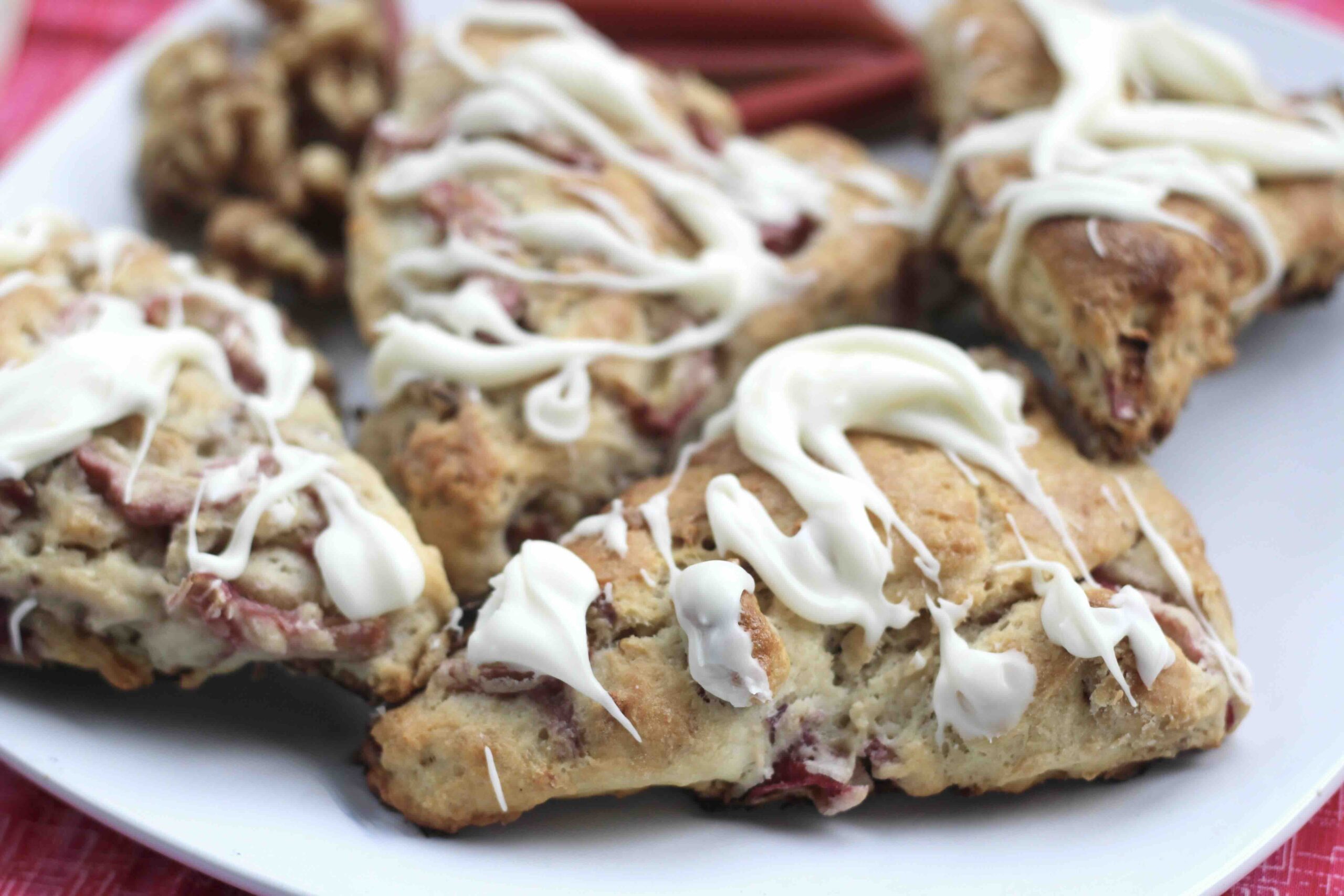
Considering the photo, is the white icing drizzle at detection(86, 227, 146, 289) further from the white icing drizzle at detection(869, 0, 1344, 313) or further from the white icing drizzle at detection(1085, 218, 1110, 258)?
the white icing drizzle at detection(1085, 218, 1110, 258)

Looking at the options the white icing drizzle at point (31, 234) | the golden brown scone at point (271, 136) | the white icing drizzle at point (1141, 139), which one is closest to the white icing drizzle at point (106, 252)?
the white icing drizzle at point (31, 234)

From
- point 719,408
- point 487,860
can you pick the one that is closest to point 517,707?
point 487,860

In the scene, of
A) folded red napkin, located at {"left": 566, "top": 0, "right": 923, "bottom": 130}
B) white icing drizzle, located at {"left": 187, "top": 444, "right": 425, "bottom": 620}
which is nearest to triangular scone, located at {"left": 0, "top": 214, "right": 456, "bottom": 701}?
white icing drizzle, located at {"left": 187, "top": 444, "right": 425, "bottom": 620}

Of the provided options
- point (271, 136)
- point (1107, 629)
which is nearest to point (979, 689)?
point (1107, 629)

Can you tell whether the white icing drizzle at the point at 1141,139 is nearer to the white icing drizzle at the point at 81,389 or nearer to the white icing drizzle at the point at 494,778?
the white icing drizzle at the point at 494,778

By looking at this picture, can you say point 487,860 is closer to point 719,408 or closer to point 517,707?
point 517,707
